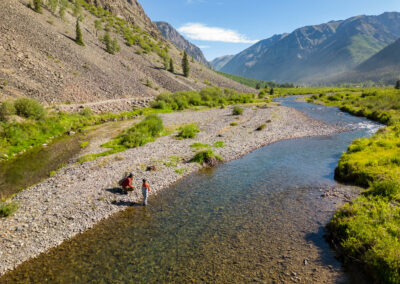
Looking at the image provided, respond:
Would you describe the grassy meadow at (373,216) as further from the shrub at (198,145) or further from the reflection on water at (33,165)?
the reflection on water at (33,165)

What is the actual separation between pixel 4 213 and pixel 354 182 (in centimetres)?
2738

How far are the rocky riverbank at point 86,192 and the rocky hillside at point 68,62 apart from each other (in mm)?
29180

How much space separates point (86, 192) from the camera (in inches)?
687

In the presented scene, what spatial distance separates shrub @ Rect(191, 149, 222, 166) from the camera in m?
25.0

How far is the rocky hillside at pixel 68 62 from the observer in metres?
46.1

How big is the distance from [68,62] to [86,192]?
5807cm

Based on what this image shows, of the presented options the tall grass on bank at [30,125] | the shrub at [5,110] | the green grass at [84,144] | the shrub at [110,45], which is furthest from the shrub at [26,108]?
the shrub at [110,45]

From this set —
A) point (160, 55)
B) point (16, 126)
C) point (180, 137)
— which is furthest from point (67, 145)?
point (160, 55)

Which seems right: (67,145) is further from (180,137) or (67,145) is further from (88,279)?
(88,279)

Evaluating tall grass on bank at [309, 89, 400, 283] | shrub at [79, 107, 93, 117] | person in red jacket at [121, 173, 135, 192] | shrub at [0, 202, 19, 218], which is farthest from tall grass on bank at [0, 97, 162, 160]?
tall grass on bank at [309, 89, 400, 283]

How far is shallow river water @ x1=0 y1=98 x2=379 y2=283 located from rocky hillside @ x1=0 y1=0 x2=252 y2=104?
126 feet

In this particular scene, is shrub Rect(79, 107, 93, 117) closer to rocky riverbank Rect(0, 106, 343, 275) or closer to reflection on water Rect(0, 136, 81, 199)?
reflection on water Rect(0, 136, 81, 199)

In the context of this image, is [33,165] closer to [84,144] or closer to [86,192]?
[84,144]

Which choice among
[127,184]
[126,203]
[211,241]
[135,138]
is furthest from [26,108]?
[211,241]
